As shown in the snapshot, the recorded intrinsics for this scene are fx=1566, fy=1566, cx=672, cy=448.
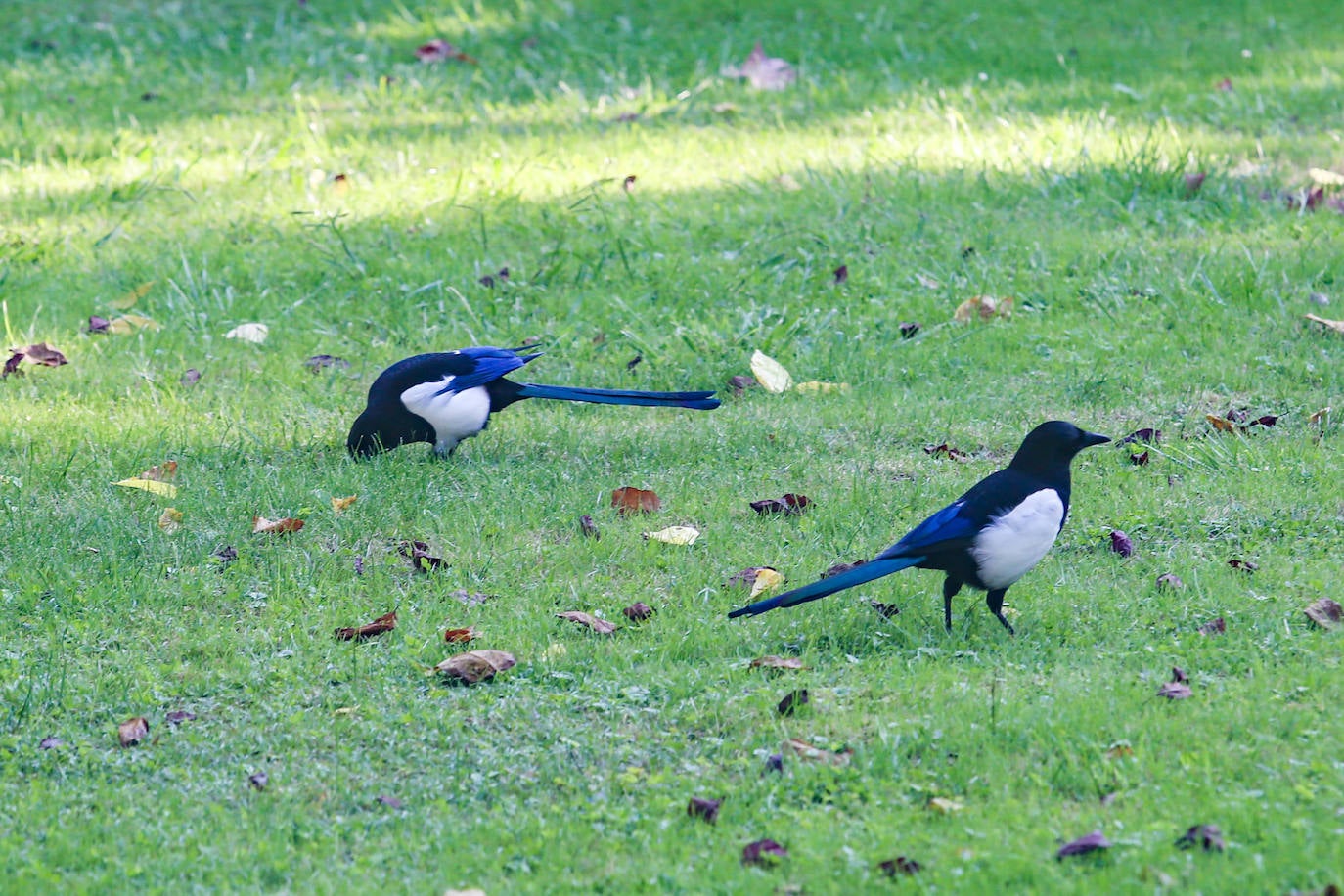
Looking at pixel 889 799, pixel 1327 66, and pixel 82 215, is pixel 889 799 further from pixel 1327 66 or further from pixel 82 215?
pixel 1327 66

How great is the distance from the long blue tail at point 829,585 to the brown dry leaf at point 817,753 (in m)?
0.36

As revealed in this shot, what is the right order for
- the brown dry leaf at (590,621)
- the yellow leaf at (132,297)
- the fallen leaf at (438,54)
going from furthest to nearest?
the fallen leaf at (438,54)
the yellow leaf at (132,297)
the brown dry leaf at (590,621)

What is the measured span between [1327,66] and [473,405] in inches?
258

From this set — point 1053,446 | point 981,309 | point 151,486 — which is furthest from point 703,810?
point 981,309

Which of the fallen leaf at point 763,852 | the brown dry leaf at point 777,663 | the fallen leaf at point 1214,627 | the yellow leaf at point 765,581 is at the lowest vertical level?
the yellow leaf at point 765,581

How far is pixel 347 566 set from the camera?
4738mm

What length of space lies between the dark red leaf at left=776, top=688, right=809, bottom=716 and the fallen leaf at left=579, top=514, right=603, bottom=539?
4.26 ft

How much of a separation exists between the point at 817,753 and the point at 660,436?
8.06 feet

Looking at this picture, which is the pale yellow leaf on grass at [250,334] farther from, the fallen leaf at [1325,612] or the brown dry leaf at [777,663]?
the fallen leaf at [1325,612]

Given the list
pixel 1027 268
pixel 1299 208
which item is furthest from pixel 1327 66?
pixel 1027 268

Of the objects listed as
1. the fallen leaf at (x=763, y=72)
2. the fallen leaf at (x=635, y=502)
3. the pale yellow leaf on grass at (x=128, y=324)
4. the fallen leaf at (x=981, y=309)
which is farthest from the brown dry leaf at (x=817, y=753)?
the fallen leaf at (x=763, y=72)

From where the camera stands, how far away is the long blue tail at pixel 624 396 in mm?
5692

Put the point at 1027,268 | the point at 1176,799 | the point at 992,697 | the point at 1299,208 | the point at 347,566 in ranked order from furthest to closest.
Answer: the point at 1299,208 < the point at 1027,268 < the point at 347,566 < the point at 992,697 < the point at 1176,799

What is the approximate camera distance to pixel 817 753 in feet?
11.7
